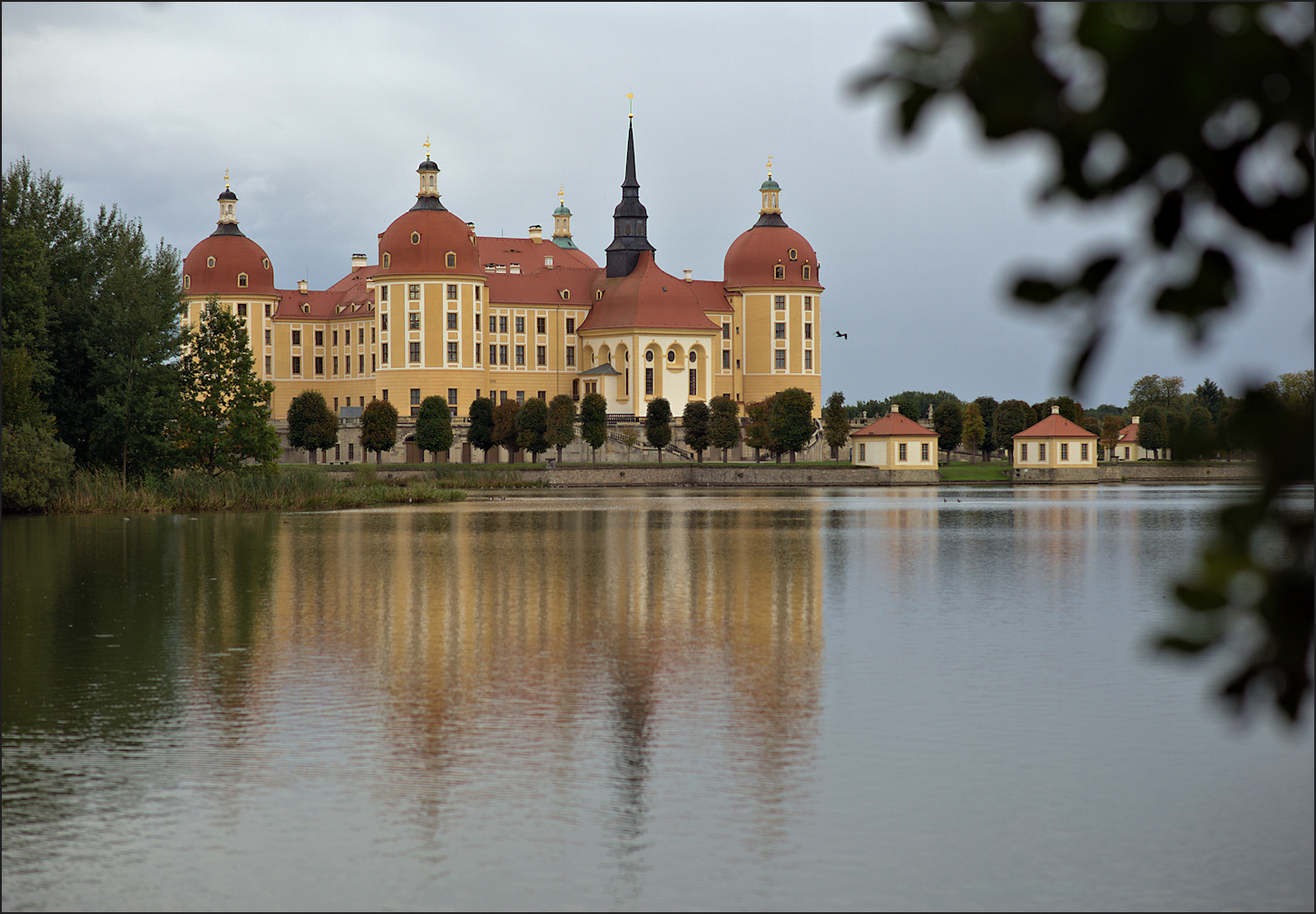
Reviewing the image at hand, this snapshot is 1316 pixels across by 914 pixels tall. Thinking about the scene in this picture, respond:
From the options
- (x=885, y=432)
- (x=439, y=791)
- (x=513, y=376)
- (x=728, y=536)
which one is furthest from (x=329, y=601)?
(x=513, y=376)

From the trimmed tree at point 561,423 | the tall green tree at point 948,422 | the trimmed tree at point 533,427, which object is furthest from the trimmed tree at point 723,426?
the tall green tree at point 948,422

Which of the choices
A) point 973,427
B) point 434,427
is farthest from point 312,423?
point 973,427

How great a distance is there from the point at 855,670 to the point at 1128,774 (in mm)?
4063

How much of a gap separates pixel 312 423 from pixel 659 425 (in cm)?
2053

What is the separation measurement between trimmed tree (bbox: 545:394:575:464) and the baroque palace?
1050 cm

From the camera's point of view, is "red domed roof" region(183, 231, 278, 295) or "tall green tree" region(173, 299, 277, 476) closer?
"tall green tree" region(173, 299, 277, 476)

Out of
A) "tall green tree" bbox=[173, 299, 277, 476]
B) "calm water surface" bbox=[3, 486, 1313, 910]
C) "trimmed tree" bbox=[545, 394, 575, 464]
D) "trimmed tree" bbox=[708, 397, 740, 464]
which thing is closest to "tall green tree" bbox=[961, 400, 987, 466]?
"trimmed tree" bbox=[708, 397, 740, 464]

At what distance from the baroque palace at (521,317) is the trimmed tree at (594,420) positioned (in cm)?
912

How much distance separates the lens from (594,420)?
85250 mm

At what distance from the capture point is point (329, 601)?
60.4 feet

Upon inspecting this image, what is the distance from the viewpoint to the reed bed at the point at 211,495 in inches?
1588

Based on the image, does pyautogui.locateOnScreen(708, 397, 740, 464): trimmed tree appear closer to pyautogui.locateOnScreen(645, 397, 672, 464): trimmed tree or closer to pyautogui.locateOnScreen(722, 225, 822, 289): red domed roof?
pyautogui.locateOnScreen(645, 397, 672, 464): trimmed tree

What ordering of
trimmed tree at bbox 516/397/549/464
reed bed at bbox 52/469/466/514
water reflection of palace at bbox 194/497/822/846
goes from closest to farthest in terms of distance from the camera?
water reflection of palace at bbox 194/497/822/846
reed bed at bbox 52/469/466/514
trimmed tree at bbox 516/397/549/464

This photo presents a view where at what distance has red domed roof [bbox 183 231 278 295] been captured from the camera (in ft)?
333
